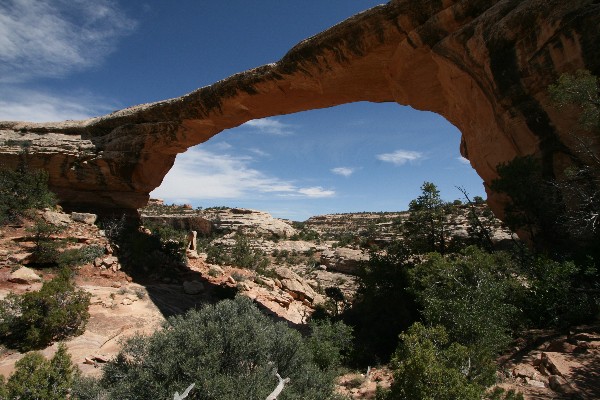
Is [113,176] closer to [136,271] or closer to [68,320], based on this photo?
[136,271]

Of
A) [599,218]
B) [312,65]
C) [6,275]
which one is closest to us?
[599,218]

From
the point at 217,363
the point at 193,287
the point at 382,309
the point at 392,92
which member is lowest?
the point at 193,287

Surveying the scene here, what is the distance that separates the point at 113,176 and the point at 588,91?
64.9ft

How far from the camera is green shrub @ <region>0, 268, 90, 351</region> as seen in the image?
813cm

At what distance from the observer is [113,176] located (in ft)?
59.1

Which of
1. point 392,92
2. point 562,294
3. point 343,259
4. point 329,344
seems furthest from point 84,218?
point 562,294

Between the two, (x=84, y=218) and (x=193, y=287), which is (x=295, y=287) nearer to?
(x=193, y=287)

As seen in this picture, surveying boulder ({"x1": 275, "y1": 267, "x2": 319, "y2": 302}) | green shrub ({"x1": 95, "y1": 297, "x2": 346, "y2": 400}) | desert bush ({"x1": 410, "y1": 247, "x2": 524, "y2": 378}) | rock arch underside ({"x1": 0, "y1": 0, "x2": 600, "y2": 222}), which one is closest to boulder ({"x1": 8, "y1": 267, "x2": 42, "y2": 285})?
rock arch underside ({"x1": 0, "y1": 0, "x2": 600, "y2": 222})

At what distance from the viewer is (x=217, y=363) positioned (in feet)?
16.3

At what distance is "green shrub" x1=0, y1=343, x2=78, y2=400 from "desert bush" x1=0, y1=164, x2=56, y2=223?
13.7 m

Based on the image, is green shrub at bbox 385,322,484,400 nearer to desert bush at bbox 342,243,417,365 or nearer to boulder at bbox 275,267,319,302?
desert bush at bbox 342,243,417,365

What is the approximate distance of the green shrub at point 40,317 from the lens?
8.13 m

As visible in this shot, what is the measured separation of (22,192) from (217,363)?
55.3ft

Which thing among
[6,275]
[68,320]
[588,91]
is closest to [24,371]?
[68,320]
